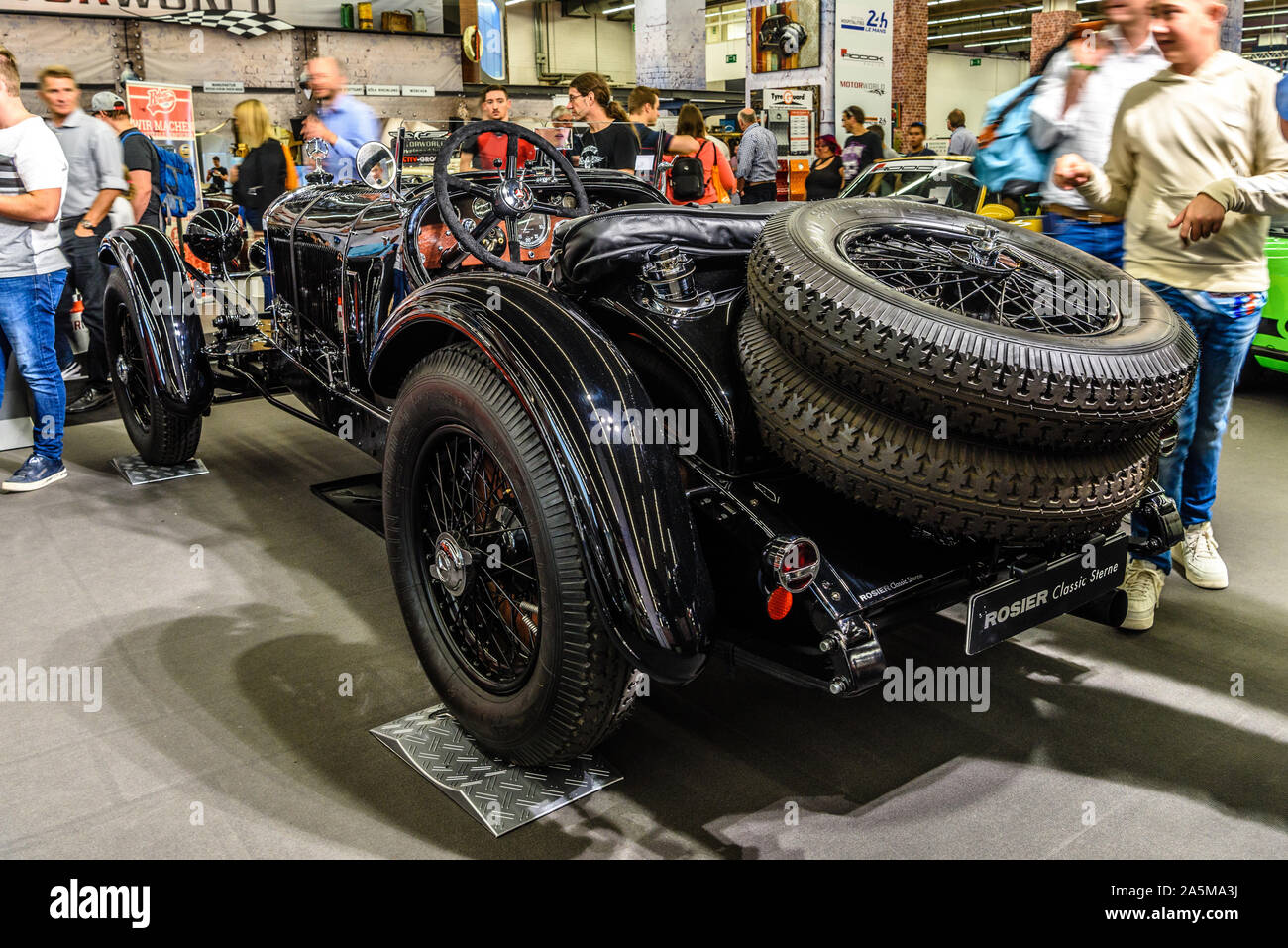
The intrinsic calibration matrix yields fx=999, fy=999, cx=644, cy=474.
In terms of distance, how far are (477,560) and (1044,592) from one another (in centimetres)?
129

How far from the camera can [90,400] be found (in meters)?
5.98

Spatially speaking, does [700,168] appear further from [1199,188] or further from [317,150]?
[1199,188]

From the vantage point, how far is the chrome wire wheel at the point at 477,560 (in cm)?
229

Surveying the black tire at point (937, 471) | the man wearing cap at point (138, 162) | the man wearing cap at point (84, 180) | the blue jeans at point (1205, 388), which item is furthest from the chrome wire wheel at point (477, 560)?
the man wearing cap at point (138, 162)

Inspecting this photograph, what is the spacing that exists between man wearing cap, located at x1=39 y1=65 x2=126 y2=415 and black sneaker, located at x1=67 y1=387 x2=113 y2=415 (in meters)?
0.39

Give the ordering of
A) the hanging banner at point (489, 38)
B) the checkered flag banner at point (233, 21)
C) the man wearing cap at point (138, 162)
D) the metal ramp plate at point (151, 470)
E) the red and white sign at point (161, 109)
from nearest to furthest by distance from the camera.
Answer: the metal ramp plate at point (151, 470)
the man wearing cap at point (138, 162)
the red and white sign at point (161, 109)
the checkered flag banner at point (233, 21)
the hanging banner at point (489, 38)

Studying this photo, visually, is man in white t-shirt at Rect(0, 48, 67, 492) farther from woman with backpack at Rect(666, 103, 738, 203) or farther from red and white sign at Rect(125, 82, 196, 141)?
red and white sign at Rect(125, 82, 196, 141)

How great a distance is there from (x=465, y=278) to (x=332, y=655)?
1213 millimetres

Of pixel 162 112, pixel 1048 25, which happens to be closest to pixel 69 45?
pixel 162 112

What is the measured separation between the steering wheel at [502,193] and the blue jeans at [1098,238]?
64.1 inches

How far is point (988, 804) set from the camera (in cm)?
222

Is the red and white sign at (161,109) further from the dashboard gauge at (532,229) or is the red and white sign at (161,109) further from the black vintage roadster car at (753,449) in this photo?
the black vintage roadster car at (753,449)

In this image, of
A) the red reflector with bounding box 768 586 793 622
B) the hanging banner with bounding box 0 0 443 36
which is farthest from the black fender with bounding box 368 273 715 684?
the hanging banner with bounding box 0 0 443 36

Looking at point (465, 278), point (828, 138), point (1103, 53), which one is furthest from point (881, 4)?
point (465, 278)
